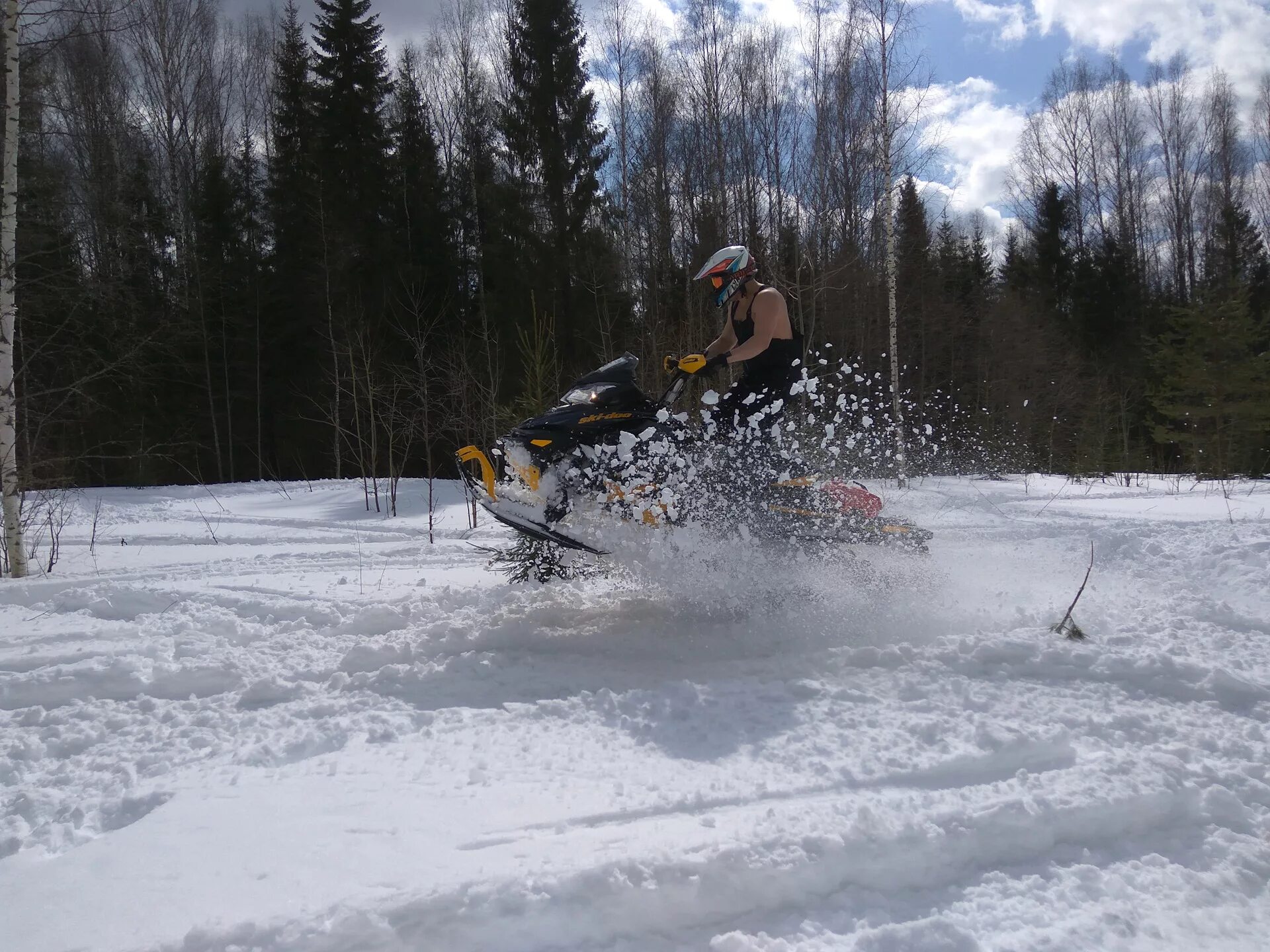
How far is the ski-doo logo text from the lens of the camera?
13.3ft

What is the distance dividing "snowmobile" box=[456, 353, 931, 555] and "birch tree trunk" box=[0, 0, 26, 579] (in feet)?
14.9

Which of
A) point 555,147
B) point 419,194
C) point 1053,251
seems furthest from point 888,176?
point 1053,251

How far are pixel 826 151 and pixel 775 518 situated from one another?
56.9 feet

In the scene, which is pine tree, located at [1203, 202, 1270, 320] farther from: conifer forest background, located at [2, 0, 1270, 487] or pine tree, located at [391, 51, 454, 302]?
pine tree, located at [391, 51, 454, 302]

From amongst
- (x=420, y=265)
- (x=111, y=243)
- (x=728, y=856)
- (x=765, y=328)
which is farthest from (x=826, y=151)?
(x=111, y=243)

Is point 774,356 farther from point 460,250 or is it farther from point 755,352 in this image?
point 460,250

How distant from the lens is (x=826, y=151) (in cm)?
1884

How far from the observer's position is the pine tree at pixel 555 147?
69.8 ft

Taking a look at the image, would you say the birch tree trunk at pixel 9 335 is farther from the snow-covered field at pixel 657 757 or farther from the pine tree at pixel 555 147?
the pine tree at pixel 555 147

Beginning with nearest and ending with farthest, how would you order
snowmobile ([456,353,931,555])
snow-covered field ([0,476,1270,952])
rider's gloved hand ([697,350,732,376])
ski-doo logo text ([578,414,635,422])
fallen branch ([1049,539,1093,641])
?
snow-covered field ([0,476,1270,952])
fallen branch ([1049,539,1093,641])
snowmobile ([456,353,931,555])
ski-doo logo text ([578,414,635,422])
rider's gloved hand ([697,350,732,376])

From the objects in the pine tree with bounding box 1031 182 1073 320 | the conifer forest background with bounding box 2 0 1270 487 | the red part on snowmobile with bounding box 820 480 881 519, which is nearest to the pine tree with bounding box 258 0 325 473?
the conifer forest background with bounding box 2 0 1270 487

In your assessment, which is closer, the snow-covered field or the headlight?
the snow-covered field

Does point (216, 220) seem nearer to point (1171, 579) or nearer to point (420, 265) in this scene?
point (420, 265)

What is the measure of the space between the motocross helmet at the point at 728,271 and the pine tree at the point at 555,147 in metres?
16.5
